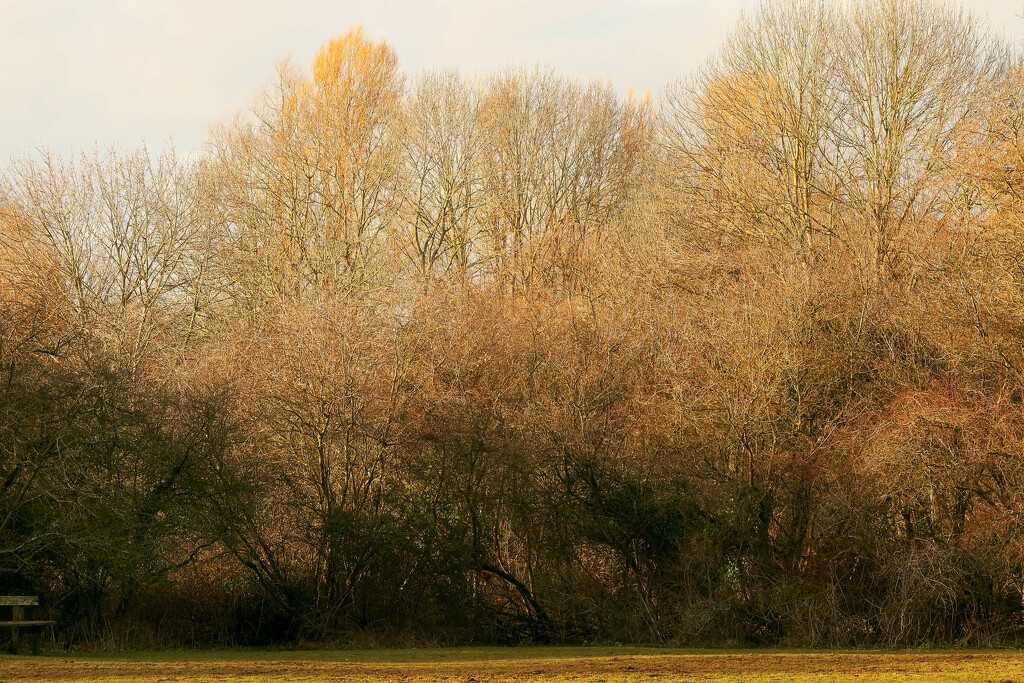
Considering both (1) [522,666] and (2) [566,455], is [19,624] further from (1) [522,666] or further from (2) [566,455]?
(2) [566,455]

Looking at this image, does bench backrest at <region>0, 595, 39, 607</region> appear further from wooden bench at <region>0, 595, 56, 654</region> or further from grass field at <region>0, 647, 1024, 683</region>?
grass field at <region>0, 647, 1024, 683</region>

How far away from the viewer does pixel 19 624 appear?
57.1 ft

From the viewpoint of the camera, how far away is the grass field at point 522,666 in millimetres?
14547

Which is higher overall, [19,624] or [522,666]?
[19,624]

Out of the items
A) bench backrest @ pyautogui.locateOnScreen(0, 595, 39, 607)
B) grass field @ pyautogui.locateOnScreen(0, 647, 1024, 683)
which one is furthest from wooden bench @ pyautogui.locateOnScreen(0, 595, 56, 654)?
grass field @ pyautogui.locateOnScreen(0, 647, 1024, 683)

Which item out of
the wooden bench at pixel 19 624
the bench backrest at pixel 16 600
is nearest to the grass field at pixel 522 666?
the wooden bench at pixel 19 624

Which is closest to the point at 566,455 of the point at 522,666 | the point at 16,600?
the point at 522,666

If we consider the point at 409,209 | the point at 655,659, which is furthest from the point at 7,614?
the point at 409,209

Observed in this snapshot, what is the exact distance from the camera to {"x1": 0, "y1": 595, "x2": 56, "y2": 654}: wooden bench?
1739 cm

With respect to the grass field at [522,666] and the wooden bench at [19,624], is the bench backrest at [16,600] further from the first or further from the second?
the grass field at [522,666]

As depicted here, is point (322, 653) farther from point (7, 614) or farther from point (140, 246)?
point (140, 246)

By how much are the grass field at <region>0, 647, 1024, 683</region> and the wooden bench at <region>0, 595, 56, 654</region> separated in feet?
1.59

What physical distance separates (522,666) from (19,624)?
7481 mm

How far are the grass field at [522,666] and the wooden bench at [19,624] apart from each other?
1.59ft
